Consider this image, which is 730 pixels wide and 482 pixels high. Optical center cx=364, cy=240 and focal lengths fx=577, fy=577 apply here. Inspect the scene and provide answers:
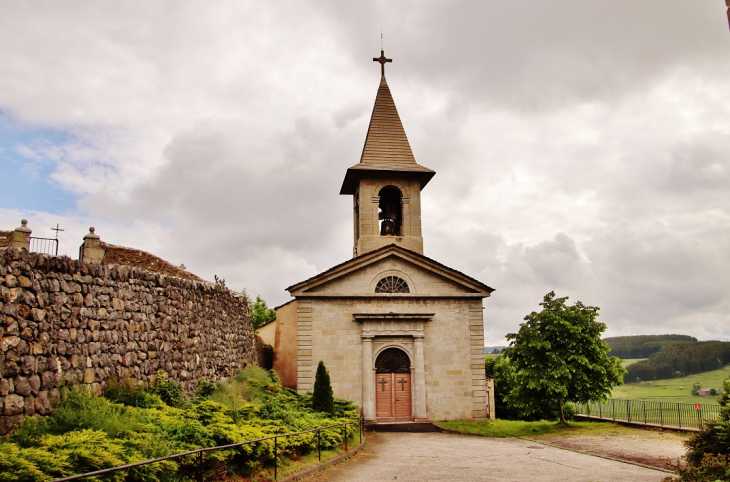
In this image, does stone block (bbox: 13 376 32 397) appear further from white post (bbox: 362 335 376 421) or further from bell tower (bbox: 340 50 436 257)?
bell tower (bbox: 340 50 436 257)

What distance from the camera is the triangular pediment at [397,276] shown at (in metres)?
25.3

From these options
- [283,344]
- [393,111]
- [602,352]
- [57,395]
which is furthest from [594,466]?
[393,111]

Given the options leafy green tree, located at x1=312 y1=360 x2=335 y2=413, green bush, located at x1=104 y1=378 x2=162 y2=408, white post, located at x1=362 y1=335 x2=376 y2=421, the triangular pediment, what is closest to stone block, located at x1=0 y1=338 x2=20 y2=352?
green bush, located at x1=104 y1=378 x2=162 y2=408

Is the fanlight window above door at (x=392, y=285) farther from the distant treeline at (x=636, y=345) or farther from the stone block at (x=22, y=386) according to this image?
the distant treeline at (x=636, y=345)

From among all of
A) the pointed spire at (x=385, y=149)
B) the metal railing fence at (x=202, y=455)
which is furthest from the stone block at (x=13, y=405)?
the pointed spire at (x=385, y=149)

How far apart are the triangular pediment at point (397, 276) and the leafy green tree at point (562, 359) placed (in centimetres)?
394

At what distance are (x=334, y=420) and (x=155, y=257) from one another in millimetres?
9401

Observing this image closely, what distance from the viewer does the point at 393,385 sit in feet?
82.4

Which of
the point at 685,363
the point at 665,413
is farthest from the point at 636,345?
the point at 665,413

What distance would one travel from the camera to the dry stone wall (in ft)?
26.3

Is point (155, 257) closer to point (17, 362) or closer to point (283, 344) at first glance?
point (283, 344)

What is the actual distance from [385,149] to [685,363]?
49.3m

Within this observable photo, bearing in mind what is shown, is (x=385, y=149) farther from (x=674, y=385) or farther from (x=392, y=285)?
(x=674, y=385)

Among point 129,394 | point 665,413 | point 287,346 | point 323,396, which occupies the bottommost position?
point 665,413
